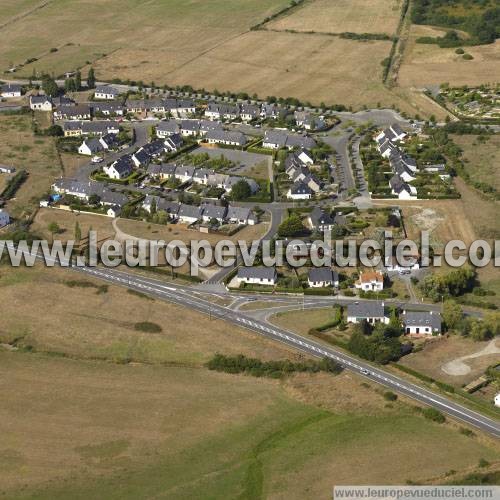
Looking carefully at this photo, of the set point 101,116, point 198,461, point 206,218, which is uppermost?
point 101,116

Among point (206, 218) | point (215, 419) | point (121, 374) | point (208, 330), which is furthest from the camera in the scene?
point (206, 218)

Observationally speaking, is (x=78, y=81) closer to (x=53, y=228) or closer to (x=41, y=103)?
(x=41, y=103)

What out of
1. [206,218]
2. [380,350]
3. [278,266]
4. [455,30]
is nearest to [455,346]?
[380,350]

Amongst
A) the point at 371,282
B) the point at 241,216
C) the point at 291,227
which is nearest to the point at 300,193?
the point at 241,216

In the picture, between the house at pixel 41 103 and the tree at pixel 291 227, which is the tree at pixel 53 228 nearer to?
the tree at pixel 291 227

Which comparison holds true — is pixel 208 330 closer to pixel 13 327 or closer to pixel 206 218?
pixel 13 327

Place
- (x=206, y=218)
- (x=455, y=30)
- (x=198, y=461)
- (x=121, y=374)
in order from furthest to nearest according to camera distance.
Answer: (x=455, y=30)
(x=206, y=218)
(x=121, y=374)
(x=198, y=461)

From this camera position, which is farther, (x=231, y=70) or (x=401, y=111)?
(x=231, y=70)

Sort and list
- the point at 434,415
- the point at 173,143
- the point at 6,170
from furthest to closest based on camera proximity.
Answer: the point at 173,143
the point at 6,170
the point at 434,415
